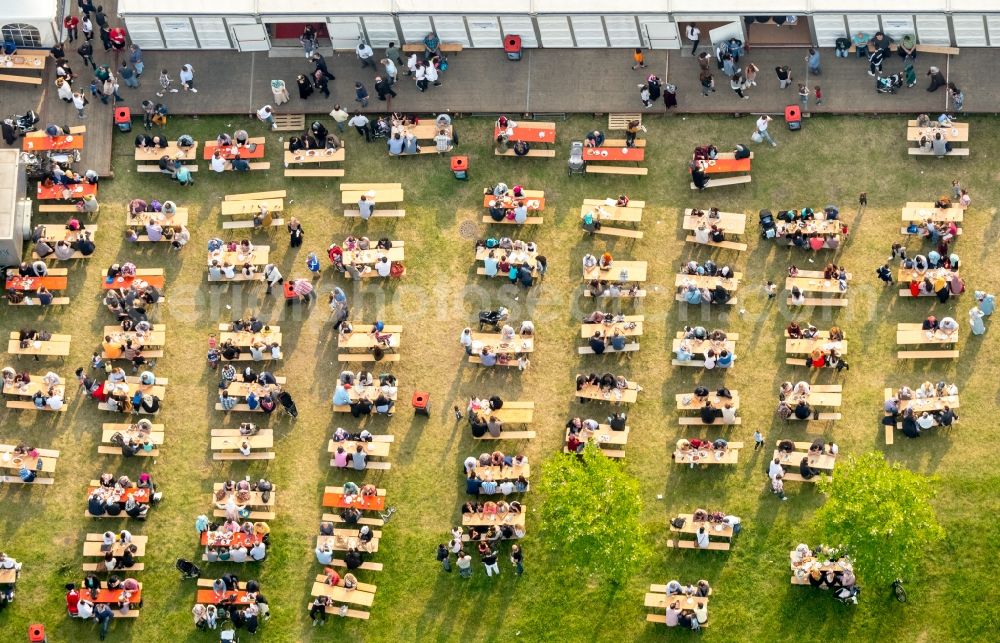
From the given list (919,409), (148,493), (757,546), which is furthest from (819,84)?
(148,493)

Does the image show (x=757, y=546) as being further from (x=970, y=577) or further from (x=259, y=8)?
(x=259, y=8)

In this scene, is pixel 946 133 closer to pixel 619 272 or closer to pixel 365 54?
pixel 619 272

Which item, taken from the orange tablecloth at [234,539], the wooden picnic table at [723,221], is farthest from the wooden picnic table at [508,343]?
the orange tablecloth at [234,539]

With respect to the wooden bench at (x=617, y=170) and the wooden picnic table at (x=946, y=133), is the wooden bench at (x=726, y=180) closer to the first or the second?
the wooden bench at (x=617, y=170)

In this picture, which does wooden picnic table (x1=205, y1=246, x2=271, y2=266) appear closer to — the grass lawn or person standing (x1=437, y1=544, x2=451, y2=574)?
the grass lawn

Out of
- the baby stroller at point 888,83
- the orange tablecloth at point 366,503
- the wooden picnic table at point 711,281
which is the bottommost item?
the orange tablecloth at point 366,503

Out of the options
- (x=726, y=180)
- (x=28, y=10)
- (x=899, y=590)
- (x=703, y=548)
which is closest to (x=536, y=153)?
(x=726, y=180)
